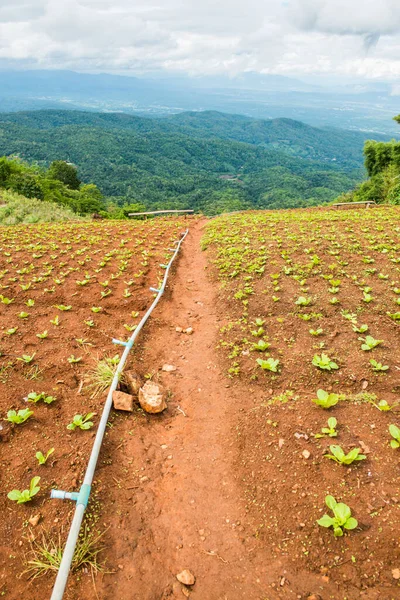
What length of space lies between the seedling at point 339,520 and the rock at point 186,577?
134 cm

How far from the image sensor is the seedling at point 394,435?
12.1 ft

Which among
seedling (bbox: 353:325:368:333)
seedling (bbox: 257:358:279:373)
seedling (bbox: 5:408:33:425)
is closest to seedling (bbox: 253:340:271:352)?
seedling (bbox: 257:358:279:373)

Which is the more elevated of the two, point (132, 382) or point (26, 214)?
point (26, 214)

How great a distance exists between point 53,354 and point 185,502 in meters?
3.80

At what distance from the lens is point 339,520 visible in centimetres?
307

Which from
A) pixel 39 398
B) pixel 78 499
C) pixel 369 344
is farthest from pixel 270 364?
pixel 39 398

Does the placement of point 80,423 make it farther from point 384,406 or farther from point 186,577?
point 384,406

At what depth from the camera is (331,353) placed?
18.3ft

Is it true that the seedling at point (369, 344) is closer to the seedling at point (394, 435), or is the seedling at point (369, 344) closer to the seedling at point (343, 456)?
the seedling at point (394, 435)

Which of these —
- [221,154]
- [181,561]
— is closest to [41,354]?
[181,561]

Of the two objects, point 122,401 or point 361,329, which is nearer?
point 122,401

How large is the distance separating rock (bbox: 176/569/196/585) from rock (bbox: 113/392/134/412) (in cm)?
217

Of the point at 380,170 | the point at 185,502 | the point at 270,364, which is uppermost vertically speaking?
the point at 380,170

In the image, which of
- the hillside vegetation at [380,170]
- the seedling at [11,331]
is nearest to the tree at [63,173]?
the hillside vegetation at [380,170]
